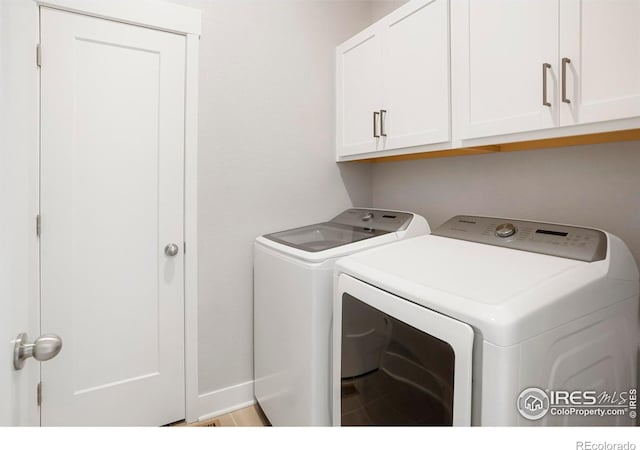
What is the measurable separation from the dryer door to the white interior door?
1018 mm

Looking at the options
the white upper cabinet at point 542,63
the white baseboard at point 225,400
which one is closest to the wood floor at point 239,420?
the white baseboard at point 225,400

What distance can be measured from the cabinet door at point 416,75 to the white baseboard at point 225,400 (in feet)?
5.30

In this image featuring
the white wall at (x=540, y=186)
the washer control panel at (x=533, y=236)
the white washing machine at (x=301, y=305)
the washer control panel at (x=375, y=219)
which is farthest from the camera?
the washer control panel at (x=375, y=219)

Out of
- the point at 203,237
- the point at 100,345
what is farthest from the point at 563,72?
the point at 100,345

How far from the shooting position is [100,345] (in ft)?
5.60

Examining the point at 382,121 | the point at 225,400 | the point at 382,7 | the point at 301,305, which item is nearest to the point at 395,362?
the point at 301,305

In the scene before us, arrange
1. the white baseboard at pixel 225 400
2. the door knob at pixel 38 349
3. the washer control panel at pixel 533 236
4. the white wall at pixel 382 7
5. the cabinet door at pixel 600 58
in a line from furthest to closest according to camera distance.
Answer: the white wall at pixel 382 7 < the white baseboard at pixel 225 400 < the washer control panel at pixel 533 236 < the cabinet door at pixel 600 58 < the door knob at pixel 38 349

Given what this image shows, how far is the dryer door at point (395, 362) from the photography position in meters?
0.87

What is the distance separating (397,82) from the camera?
1723 millimetres

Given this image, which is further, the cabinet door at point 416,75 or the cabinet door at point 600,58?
the cabinet door at point 416,75

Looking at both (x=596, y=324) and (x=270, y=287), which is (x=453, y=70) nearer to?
(x=596, y=324)

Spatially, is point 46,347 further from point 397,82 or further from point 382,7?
point 382,7

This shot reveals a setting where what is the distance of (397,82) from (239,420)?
199 cm

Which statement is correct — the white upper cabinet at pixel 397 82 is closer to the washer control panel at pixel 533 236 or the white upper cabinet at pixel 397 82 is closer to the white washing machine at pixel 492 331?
the washer control panel at pixel 533 236
